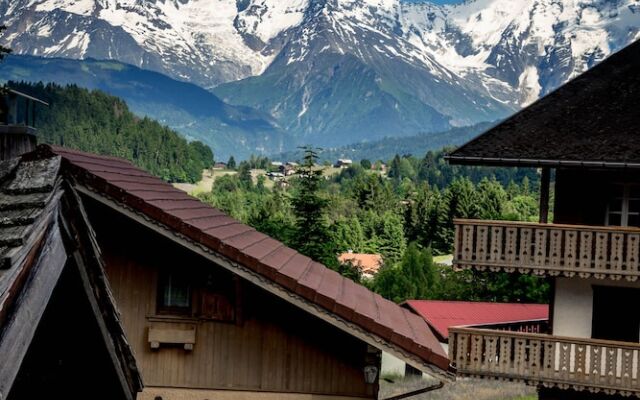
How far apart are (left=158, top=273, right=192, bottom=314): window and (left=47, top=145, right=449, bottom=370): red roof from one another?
2.29 feet

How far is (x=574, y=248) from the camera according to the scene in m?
20.2

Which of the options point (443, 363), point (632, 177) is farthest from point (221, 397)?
point (632, 177)

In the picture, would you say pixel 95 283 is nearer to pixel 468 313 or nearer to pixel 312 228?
pixel 468 313

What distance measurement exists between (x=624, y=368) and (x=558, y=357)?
1573mm

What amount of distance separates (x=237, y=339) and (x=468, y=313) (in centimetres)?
3197

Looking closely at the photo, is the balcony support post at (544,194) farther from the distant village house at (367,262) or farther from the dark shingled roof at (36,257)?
the distant village house at (367,262)

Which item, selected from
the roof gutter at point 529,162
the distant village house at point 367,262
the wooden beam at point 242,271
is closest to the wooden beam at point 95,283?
the wooden beam at point 242,271

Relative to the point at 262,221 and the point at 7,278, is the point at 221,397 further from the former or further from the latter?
the point at 262,221

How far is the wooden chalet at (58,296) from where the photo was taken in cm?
244

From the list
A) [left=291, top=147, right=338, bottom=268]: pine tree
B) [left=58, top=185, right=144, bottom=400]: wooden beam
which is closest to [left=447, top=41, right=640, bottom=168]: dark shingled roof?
[left=58, top=185, right=144, bottom=400]: wooden beam

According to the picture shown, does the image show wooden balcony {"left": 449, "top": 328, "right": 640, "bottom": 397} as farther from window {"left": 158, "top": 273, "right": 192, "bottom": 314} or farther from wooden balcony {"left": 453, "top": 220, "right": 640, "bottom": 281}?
window {"left": 158, "top": 273, "right": 192, "bottom": 314}

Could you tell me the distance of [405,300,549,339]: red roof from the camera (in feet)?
125

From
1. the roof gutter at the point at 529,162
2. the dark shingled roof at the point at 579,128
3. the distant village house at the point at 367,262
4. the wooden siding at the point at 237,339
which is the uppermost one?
the dark shingled roof at the point at 579,128

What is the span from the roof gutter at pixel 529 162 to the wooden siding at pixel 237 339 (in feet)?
39.3
